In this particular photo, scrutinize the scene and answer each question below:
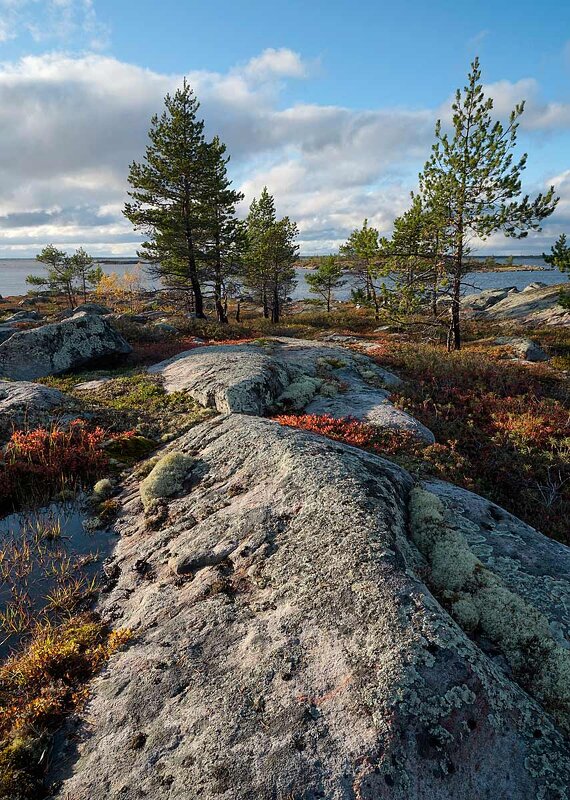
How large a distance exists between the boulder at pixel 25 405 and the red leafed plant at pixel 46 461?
28.0 inches

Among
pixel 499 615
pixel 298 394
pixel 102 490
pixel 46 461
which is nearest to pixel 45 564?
pixel 102 490

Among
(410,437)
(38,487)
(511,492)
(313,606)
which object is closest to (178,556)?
(313,606)

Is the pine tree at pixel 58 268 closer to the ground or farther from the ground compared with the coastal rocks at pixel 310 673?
farther from the ground

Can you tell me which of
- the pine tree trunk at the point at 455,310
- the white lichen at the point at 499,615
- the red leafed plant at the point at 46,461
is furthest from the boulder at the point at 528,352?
the red leafed plant at the point at 46,461

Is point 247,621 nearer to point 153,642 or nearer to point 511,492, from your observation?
point 153,642

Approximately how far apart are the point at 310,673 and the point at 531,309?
2425 inches

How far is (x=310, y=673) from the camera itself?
3.73 meters

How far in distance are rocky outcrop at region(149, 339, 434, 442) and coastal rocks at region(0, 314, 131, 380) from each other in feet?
10.4

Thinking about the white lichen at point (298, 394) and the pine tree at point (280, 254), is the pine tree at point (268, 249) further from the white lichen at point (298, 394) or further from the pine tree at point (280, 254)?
the white lichen at point (298, 394)

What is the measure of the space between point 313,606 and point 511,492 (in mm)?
6916

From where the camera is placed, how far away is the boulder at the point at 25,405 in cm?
1071

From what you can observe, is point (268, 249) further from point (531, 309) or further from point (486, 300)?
point (486, 300)

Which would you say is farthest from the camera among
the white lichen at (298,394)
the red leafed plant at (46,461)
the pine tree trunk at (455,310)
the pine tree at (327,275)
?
the pine tree at (327,275)

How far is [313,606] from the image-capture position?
432 cm
